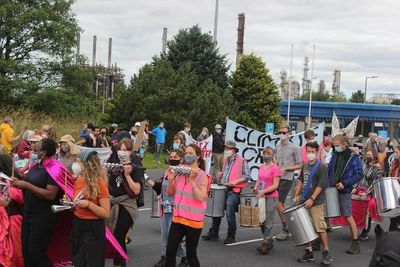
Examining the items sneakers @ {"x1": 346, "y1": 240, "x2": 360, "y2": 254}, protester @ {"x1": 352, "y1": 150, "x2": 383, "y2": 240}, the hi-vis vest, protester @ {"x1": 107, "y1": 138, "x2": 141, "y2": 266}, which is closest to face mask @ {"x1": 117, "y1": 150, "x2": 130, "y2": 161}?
protester @ {"x1": 107, "y1": 138, "x2": 141, "y2": 266}

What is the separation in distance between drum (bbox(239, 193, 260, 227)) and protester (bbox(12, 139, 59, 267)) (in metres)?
3.66

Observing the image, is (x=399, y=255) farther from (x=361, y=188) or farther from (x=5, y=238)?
(x=361, y=188)

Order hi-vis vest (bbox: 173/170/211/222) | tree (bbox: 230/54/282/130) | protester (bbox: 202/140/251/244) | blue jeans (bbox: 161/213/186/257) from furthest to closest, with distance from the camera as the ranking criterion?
tree (bbox: 230/54/282/130) < protester (bbox: 202/140/251/244) < blue jeans (bbox: 161/213/186/257) < hi-vis vest (bbox: 173/170/211/222)

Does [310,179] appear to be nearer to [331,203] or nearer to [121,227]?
[331,203]

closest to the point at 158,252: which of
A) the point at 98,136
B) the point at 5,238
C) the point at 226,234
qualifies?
the point at 226,234

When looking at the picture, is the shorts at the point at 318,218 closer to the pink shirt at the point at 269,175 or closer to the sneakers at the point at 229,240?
the pink shirt at the point at 269,175

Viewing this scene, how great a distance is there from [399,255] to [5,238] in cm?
477

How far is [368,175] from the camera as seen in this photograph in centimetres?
1018

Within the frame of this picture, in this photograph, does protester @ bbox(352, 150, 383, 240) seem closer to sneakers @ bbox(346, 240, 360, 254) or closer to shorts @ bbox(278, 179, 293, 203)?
sneakers @ bbox(346, 240, 360, 254)

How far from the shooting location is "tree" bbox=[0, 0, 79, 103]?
30.8 m

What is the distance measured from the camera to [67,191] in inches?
233

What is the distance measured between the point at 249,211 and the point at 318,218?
3.52ft

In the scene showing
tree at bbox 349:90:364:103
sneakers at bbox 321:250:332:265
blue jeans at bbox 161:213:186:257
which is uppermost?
tree at bbox 349:90:364:103

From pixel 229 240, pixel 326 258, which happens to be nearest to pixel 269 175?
pixel 229 240
